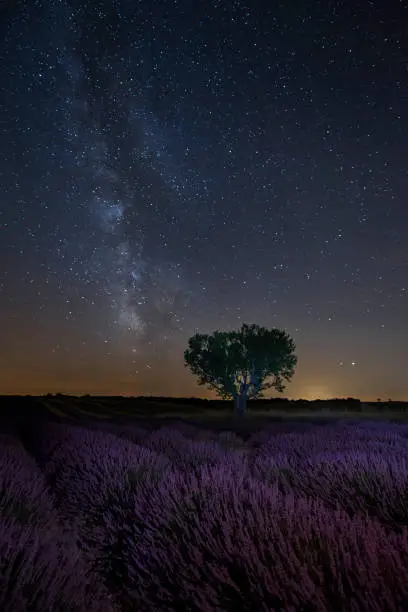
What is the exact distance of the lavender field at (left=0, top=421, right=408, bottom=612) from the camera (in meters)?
1.70

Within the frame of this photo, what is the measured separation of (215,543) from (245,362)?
33141 millimetres

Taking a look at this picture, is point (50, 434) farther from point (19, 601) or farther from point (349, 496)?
point (19, 601)

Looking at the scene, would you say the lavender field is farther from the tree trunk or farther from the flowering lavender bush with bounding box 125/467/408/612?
the tree trunk

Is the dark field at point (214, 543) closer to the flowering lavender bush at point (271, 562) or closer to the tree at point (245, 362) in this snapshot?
the flowering lavender bush at point (271, 562)

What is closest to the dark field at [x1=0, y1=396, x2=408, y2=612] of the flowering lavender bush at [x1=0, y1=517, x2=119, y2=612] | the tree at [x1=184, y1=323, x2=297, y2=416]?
the flowering lavender bush at [x1=0, y1=517, x2=119, y2=612]

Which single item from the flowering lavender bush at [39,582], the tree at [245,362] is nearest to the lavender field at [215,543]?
the flowering lavender bush at [39,582]

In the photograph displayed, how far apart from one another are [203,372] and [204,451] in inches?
1171

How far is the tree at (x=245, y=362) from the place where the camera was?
1379 inches

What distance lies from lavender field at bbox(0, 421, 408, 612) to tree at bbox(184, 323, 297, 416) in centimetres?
3017

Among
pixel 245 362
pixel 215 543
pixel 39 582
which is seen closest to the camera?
pixel 39 582

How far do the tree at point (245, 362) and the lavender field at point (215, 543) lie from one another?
30.2m

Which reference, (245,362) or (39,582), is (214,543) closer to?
(39,582)

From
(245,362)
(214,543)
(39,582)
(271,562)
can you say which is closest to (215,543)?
(214,543)

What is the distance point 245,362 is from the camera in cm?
3509
